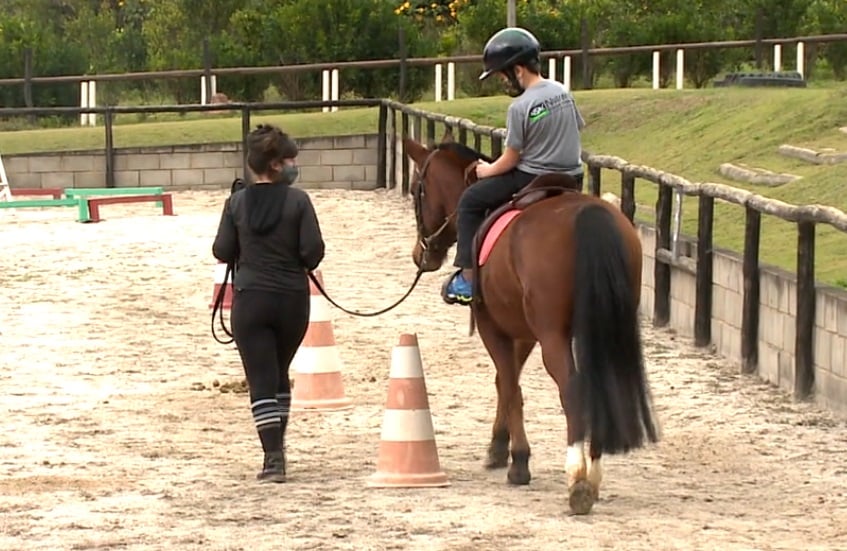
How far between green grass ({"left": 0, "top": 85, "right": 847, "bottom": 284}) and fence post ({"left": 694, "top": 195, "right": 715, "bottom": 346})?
2.01ft

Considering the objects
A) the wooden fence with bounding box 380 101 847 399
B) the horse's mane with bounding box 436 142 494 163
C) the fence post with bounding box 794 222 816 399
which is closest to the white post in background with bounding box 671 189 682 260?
the wooden fence with bounding box 380 101 847 399

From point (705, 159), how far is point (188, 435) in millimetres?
13226

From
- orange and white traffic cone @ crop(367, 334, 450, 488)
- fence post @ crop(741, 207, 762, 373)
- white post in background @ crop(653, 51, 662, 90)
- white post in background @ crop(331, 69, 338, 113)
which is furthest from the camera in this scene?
white post in background @ crop(331, 69, 338, 113)

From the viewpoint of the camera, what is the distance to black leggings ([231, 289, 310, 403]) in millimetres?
8969

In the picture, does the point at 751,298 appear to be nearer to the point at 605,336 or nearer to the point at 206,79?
the point at 605,336

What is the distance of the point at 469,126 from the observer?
22094mm

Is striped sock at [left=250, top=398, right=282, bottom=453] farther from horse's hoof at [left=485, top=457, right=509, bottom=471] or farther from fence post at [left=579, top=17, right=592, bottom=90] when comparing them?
fence post at [left=579, top=17, right=592, bottom=90]

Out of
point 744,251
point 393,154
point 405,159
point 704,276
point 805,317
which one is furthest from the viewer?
point 393,154

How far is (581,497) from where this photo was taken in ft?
26.1

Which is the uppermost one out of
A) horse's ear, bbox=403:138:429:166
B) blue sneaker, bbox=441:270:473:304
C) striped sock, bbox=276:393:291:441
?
horse's ear, bbox=403:138:429:166

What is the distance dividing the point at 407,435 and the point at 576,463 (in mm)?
1002

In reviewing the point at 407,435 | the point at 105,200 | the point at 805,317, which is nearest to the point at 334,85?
the point at 105,200

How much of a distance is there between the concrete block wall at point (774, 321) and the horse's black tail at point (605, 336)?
8.40 feet

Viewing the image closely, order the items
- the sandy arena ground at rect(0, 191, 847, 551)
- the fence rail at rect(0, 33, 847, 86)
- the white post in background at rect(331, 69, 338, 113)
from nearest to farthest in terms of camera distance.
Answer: the sandy arena ground at rect(0, 191, 847, 551) → the fence rail at rect(0, 33, 847, 86) → the white post in background at rect(331, 69, 338, 113)
